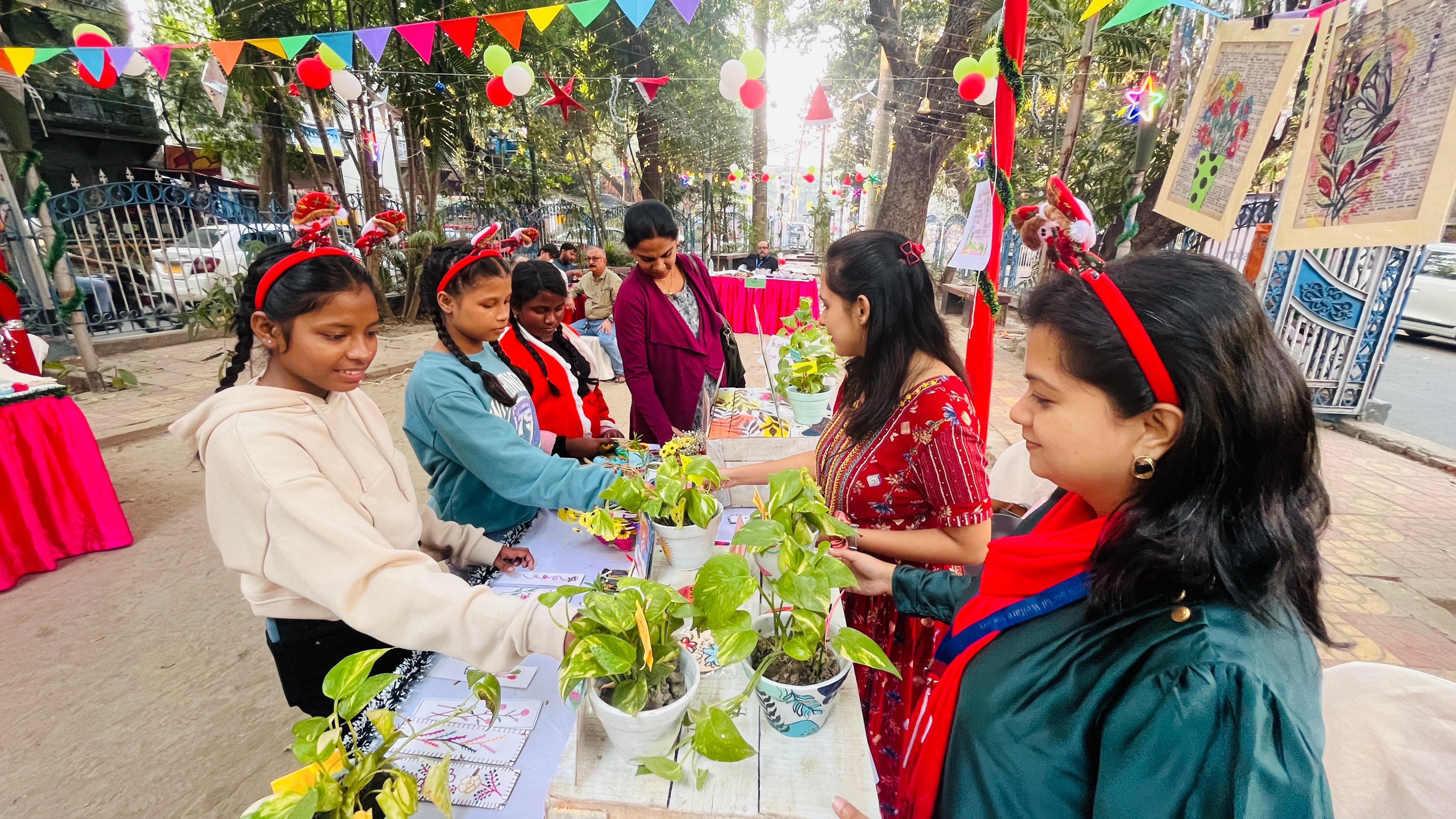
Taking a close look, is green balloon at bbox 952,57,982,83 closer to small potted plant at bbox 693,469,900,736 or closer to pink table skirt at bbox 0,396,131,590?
small potted plant at bbox 693,469,900,736

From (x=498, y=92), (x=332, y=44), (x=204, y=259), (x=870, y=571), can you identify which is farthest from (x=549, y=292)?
(x=204, y=259)

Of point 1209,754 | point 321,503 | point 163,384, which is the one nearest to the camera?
point 1209,754

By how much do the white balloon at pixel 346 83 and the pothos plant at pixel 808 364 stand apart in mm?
7035

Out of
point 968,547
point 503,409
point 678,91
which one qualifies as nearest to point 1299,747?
point 968,547

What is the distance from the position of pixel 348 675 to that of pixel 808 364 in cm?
205

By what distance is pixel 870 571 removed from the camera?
1.38 meters

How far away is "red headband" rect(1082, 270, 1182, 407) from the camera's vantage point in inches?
30.7

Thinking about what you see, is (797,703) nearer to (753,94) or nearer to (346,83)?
(753,94)

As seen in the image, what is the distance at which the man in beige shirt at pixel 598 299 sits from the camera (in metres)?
7.22

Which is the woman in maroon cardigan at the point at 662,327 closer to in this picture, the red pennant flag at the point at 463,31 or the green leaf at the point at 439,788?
the green leaf at the point at 439,788

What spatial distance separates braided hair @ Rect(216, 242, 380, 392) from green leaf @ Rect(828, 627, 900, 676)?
1.20 meters

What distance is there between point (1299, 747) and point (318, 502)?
4.81 ft

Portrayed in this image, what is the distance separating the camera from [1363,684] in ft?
3.58

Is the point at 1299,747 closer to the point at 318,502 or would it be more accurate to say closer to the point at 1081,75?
the point at 318,502
